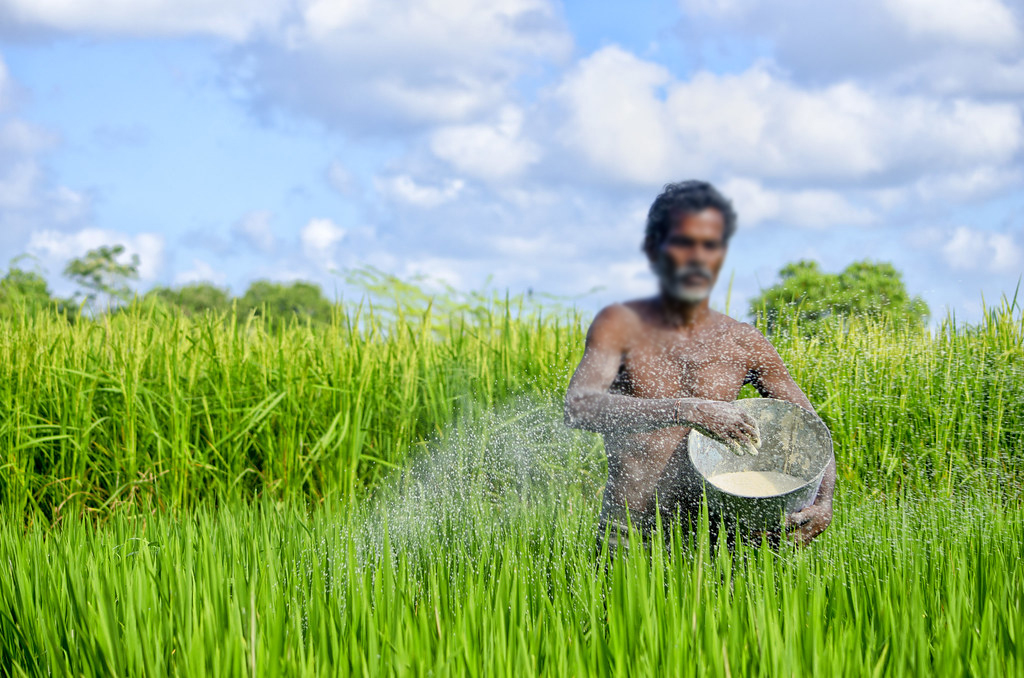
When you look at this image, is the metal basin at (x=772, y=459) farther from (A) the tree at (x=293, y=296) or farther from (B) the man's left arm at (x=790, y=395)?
(A) the tree at (x=293, y=296)

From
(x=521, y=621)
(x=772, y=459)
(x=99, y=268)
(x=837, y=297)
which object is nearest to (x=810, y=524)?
(x=772, y=459)

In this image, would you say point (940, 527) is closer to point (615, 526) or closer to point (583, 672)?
point (615, 526)

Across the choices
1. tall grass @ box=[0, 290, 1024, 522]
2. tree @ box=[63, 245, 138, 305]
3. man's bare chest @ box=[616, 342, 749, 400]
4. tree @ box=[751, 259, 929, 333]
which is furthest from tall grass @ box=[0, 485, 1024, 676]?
tree @ box=[63, 245, 138, 305]

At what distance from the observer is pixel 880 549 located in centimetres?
320

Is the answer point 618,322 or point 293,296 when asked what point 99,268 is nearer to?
point 293,296

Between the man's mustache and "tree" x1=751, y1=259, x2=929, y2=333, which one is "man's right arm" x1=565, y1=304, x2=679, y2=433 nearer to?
the man's mustache

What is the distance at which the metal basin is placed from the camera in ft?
8.25

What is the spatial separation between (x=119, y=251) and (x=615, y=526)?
23045 mm

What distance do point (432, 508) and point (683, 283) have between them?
188cm

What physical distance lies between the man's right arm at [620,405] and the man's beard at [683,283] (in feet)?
0.54

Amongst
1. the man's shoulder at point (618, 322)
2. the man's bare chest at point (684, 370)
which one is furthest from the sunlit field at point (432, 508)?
the man's shoulder at point (618, 322)

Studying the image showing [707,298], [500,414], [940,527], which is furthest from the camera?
[500,414]

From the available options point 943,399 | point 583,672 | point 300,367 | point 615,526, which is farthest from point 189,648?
point 943,399

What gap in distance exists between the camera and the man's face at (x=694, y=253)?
2613 mm
